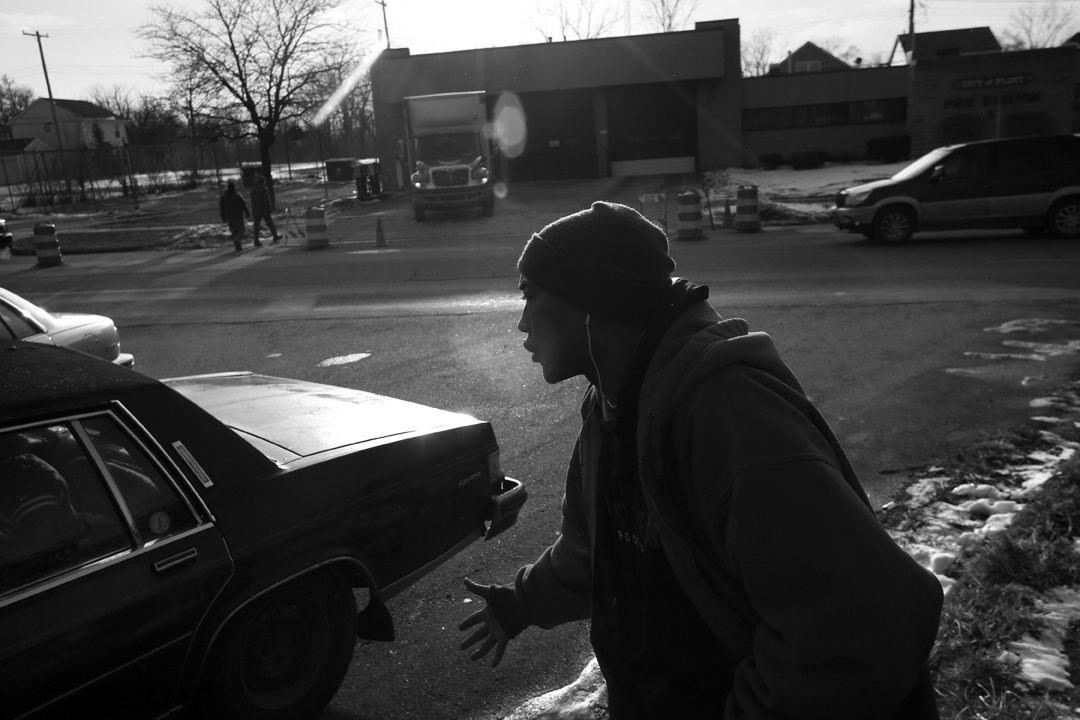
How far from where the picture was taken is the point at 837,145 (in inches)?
1527

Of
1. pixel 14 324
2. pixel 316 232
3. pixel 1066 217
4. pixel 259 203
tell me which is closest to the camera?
pixel 14 324

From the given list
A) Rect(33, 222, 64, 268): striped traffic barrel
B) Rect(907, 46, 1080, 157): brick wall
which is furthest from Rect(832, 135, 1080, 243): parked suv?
Rect(907, 46, 1080, 157): brick wall

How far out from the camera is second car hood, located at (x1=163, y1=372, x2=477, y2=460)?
3718 mm

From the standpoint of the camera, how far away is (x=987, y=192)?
1551 centimetres

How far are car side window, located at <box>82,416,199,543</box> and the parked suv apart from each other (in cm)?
1497

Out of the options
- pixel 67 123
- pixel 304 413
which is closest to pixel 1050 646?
pixel 304 413

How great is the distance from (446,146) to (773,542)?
25649 mm

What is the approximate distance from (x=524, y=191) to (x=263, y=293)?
2237 centimetres

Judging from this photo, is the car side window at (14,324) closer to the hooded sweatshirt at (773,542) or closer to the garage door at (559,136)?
the hooded sweatshirt at (773,542)

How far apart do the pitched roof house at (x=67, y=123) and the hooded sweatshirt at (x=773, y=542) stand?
93.1 metres

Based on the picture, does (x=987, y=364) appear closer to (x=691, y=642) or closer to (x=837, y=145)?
(x=691, y=642)

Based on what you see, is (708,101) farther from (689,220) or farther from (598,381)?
(598,381)

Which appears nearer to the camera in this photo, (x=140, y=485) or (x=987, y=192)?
(x=140, y=485)

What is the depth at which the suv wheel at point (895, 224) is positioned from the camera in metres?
15.9
